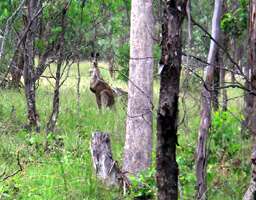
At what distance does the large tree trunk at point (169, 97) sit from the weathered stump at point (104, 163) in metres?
2.94

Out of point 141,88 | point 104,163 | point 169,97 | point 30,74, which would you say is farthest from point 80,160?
point 169,97

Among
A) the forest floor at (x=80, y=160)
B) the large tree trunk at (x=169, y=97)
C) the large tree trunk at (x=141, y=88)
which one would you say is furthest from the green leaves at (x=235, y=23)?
the large tree trunk at (x=169, y=97)

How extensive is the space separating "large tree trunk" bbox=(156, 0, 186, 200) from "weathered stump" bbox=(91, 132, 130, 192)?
2940mm

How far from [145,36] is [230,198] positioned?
238 cm

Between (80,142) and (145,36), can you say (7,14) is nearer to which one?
(80,142)

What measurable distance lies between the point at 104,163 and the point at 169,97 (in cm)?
332

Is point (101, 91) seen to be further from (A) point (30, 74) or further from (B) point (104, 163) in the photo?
(B) point (104, 163)

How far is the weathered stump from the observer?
6154 millimetres

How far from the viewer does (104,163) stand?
6.24m

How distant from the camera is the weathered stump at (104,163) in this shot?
20.2 feet

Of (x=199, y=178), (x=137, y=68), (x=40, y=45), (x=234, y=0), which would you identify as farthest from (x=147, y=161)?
(x=234, y=0)

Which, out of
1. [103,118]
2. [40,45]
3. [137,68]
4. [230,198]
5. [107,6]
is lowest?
[230,198]

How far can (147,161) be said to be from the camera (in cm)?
696

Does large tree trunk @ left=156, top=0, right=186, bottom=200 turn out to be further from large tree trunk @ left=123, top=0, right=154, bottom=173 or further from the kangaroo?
the kangaroo
